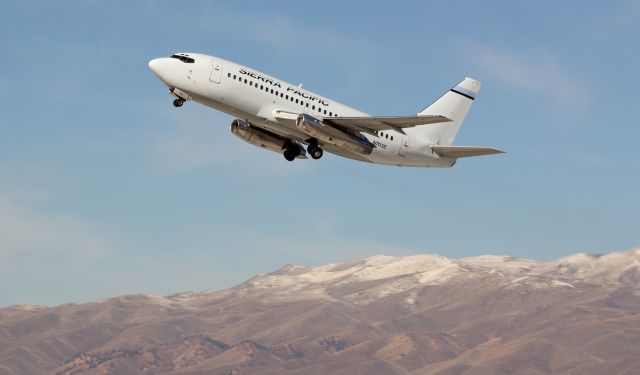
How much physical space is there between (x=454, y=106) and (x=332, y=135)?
2267 cm

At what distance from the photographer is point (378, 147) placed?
283ft

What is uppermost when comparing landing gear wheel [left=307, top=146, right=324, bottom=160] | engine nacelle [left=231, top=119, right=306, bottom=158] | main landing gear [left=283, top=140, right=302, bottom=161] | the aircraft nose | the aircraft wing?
the aircraft nose

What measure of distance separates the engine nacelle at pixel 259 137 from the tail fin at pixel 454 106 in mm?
15904

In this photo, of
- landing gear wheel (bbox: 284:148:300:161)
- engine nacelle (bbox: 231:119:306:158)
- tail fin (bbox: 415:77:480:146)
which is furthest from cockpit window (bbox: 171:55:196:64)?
tail fin (bbox: 415:77:480:146)

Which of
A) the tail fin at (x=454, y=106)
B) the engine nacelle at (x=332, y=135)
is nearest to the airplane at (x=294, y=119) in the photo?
the engine nacelle at (x=332, y=135)

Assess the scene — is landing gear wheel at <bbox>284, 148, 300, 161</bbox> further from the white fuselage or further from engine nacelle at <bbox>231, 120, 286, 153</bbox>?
the white fuselage

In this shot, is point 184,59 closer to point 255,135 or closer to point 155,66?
point 155,66

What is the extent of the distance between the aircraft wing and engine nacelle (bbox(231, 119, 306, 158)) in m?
7.68

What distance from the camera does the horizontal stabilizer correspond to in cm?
8500

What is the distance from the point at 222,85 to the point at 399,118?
1397 cm

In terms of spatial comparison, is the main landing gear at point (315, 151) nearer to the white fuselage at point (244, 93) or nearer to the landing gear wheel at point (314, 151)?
the landing gear wheel at point (314, 151)

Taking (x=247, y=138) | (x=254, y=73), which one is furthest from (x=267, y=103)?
(x=247, y=138)

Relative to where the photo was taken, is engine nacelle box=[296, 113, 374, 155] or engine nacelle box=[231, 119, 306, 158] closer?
engine nacelle box=[296, 113, 374, 155]

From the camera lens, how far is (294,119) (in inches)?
3120
